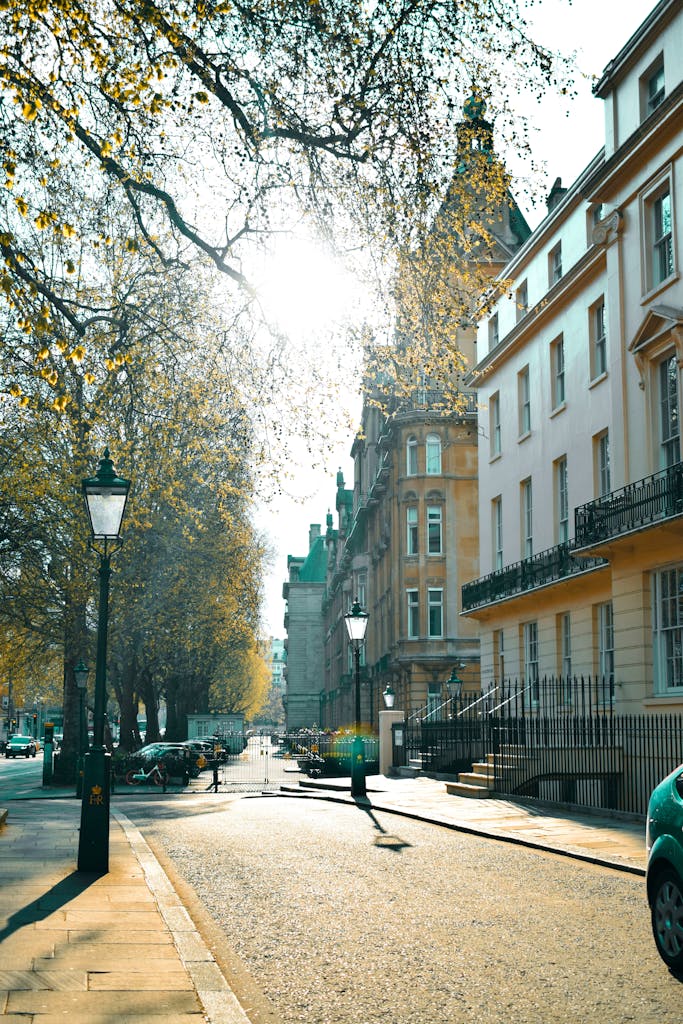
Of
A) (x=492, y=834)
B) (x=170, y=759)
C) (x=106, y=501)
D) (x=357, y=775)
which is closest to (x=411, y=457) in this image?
(x=170, y=759)

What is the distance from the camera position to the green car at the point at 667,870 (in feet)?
23.0

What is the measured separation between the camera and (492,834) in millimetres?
16344

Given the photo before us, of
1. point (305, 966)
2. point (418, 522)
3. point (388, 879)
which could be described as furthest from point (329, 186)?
point (418, 522)

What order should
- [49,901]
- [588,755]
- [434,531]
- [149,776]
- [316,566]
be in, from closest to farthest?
1. [49,901]
2. [588,755]
3. [149,776]
4. [434,531]
5. [316,566]

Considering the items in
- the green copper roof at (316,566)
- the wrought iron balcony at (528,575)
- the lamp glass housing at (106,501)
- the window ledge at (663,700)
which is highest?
the green copper roof at (316,566)

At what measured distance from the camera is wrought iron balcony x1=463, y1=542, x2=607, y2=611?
28.3 m

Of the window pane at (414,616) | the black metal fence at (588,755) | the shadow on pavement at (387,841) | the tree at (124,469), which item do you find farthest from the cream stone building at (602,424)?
the window pane at (414,616)

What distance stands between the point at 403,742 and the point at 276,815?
13429mm

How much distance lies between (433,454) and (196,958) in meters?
47.4

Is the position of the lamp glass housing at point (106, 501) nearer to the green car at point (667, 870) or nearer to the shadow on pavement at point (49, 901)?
the shadow on pavement at point (49, 901)

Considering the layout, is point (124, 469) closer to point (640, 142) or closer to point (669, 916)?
point (640, 142)

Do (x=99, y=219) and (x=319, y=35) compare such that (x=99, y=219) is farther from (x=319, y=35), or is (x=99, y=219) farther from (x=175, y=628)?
(x=175, y=628)

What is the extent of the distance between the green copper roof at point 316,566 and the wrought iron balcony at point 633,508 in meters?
108

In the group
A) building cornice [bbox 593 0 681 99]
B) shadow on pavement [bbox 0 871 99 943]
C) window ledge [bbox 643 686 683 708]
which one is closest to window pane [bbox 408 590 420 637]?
window ledge [bbox 643 686 683 708]
